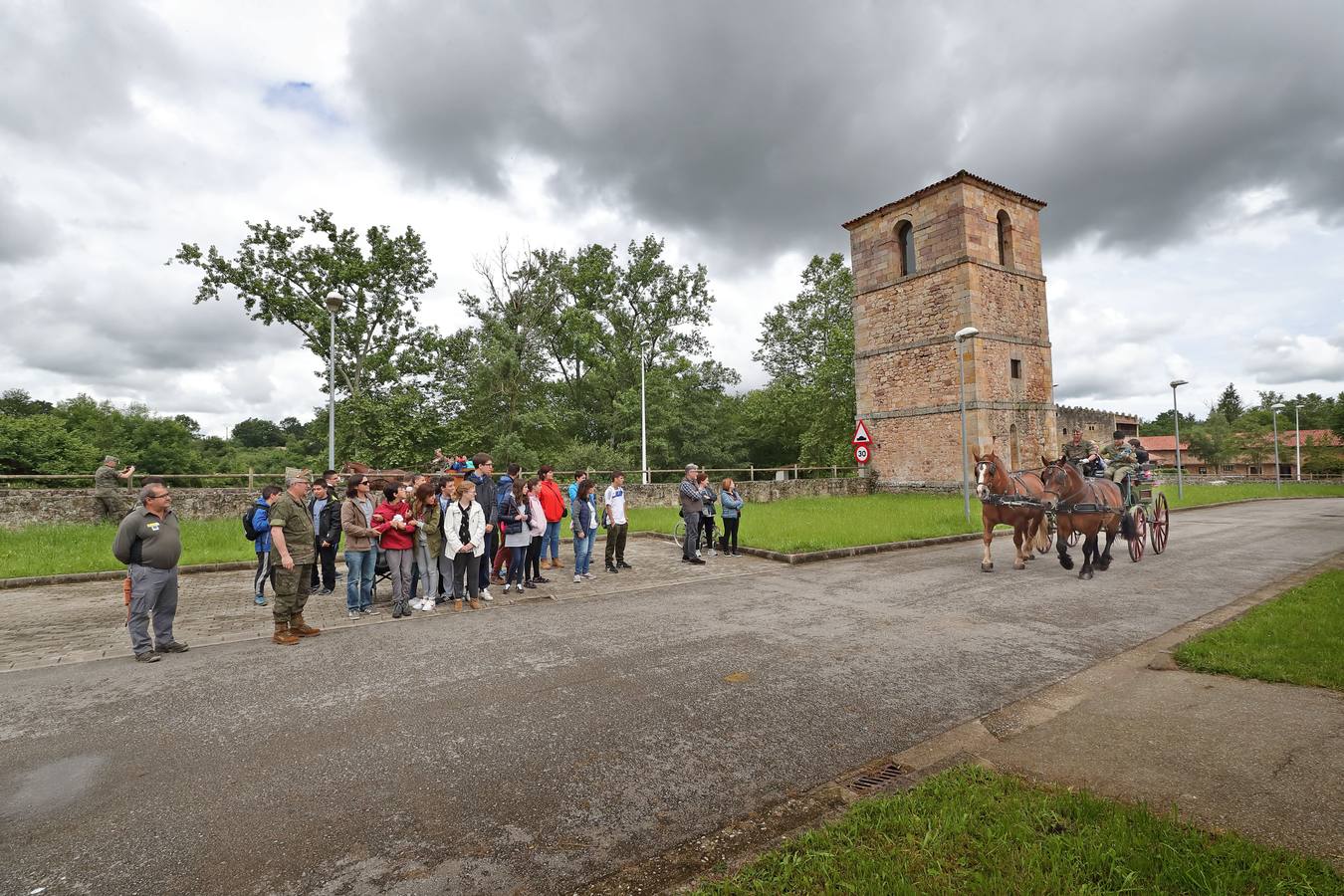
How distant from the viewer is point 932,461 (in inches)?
1000

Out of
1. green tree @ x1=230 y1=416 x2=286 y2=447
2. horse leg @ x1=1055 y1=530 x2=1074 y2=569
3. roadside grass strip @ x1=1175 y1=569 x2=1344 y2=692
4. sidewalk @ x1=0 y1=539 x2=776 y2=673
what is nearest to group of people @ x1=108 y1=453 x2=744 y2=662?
sidewalk @ x1=0 y1=539 x2=776 y2=673

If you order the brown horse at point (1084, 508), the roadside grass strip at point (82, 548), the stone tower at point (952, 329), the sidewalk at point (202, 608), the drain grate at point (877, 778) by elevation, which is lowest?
the sidewalk at point (202, 608)

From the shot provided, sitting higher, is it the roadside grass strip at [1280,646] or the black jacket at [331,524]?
the black jacket at [331,524]

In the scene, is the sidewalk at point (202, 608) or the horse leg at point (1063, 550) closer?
the sidewalk at point (202, 608)

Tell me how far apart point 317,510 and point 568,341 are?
27433 mm

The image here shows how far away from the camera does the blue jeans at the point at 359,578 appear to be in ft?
26.3

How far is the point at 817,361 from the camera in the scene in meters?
40.1

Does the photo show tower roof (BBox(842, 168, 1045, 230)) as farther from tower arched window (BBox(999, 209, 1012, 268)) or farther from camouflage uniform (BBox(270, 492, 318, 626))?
camouflage uniform (BBox(270, 492, 318, 626))

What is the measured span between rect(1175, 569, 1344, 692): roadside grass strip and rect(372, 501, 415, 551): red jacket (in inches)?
329

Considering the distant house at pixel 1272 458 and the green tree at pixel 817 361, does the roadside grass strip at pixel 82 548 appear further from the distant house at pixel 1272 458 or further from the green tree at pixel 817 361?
the distant house at pixel 1272 458

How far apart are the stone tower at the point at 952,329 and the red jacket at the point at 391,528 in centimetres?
2166

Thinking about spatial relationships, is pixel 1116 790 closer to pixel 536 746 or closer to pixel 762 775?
pixel 762 775

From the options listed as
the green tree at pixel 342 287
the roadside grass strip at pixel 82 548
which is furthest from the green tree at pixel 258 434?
the roadside grass strip at pixel 82 548

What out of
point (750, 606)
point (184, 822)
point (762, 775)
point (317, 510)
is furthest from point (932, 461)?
point (184, 822)
